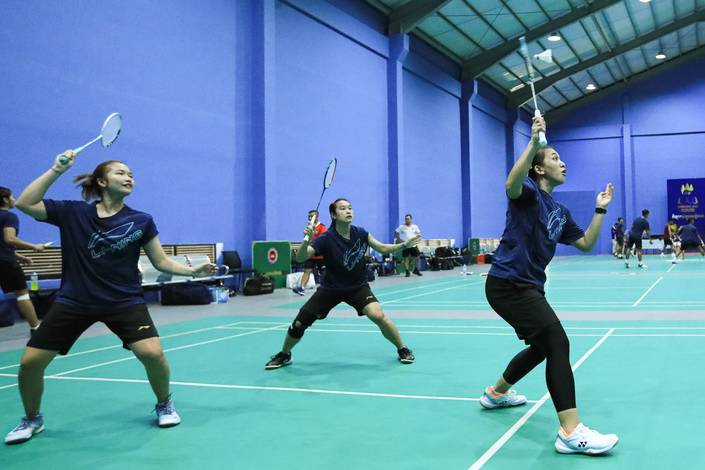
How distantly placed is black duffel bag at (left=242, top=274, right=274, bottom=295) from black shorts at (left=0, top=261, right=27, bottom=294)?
667cm

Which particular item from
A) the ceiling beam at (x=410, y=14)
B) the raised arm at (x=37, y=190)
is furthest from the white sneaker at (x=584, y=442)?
the ceiling beam at (x=410, y=14)

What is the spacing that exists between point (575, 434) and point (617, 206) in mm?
34413

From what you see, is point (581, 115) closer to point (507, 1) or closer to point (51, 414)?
point (507, 1)

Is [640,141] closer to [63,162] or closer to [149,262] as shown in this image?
[149,262]

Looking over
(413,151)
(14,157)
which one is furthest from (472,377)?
(413,151)

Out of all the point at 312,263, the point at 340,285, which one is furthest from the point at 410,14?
the point at 340,285

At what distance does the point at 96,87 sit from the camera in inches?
446

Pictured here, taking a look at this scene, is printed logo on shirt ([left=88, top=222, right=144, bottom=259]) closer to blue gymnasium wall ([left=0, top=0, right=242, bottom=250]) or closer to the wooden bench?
the wooden bench

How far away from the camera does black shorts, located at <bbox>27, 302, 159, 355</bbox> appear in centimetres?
373

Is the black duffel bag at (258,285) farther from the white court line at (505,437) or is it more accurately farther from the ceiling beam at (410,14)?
the ceiling beam at (410,14)

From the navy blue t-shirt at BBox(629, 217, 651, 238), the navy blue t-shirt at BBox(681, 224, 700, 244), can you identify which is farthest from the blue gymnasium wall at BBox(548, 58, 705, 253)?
the navy blue t-shirt at BBox(629, 217, 651, 238)

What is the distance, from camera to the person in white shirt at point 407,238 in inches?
719

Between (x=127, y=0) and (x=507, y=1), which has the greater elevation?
(x=507, y=1)

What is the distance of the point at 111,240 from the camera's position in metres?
3.85
